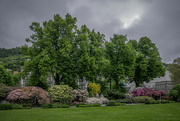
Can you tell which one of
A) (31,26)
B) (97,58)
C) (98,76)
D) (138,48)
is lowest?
(98,76)

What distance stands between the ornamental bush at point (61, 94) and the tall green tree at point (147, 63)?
19.4 metres

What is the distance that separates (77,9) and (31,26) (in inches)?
509

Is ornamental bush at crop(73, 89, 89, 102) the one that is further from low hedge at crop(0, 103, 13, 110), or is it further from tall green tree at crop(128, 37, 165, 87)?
tall green tree at crop(128, 37, 165, 87)

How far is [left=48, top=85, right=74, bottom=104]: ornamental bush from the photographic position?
2375 cm

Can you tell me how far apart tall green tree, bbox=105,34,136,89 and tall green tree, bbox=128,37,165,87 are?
3498 mm

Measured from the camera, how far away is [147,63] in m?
36.3

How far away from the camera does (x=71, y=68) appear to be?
29.0 meters

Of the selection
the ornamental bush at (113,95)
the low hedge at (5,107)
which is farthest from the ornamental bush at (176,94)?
the low hedge at (5,107)

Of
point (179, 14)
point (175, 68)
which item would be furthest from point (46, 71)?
point (175, 68)


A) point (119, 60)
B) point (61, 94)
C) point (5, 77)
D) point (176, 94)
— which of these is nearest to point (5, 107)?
point (61, 94)

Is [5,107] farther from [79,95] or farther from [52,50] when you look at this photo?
[52,50]

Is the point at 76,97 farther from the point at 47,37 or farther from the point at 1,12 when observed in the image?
the point at 1,12

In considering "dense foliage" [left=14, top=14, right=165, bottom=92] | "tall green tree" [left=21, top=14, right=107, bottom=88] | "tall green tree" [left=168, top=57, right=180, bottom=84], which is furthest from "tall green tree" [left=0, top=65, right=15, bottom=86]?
"tall green tree" [left=168, top=57, right=180, bottom=84]

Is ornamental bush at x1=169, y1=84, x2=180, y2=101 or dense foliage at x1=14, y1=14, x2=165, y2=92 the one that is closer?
dense foliage at x1=14, y1=14, x2=165, y2=92
